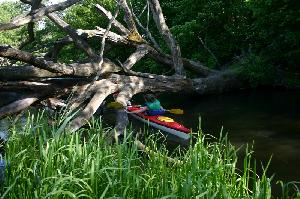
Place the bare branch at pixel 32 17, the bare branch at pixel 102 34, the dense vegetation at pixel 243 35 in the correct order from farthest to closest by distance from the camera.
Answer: the dense vegetation at pixel 243 35 → the bare branch at pixel 102 34 → the bare branch at pixel 32 17

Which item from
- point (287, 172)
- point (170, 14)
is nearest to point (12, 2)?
point (170, 14)

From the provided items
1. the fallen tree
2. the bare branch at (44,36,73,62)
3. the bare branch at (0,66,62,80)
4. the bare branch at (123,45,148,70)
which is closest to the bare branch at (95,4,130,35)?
the fallen tree

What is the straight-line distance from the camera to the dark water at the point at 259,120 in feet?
26.8

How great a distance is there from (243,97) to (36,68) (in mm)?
9457

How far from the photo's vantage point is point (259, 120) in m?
11.9

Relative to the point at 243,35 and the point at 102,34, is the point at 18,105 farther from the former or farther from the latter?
the point at 243,35

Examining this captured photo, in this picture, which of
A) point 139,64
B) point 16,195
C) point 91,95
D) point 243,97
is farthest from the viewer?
point 139,64

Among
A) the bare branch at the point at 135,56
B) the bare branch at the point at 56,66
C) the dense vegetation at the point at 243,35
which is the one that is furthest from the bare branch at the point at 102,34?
the dense vegetation at the point at 243,35

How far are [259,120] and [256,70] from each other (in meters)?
5.14

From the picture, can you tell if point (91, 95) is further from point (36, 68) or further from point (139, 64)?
point (139, 64)

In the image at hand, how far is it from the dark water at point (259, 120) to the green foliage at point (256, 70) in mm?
542

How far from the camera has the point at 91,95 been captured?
33.4 ft

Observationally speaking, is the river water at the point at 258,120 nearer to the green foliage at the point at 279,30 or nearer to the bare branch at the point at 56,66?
the green foliage at the point at 279,30

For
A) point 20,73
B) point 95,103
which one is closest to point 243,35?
point 95,103
